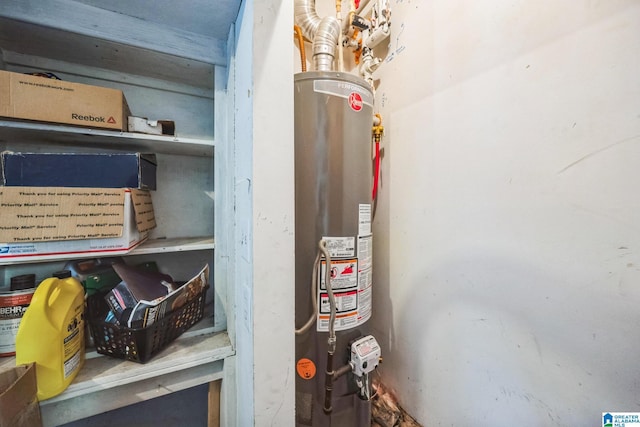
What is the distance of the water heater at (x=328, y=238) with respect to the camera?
892 millimetres

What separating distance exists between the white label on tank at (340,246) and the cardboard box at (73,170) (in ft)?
2.41

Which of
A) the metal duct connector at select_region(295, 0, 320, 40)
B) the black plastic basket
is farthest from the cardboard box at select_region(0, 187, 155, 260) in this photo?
the metal duct connector at select_region(295, 0, 320, 40)

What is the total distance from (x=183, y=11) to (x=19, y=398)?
3.90ft

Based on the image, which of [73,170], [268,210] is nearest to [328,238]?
[268,210]

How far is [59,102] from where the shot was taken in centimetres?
75

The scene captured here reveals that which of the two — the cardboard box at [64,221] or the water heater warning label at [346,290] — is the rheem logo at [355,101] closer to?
the water heater warning label at [346,290]

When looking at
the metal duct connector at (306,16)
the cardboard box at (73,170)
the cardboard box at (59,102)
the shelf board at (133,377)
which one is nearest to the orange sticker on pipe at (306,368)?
the shelf board at (133,377)

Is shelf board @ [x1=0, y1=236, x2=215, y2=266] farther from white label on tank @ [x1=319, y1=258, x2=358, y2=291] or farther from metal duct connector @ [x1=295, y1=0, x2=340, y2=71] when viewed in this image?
metal duct connector @ [x1=295, y1=0, x2=340, y2=71]

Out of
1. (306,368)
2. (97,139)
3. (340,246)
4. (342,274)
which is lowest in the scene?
(306,368)

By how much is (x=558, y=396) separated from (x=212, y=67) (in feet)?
5.35

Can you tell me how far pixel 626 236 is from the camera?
59 cm

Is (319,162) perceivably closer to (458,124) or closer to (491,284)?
(458,124)

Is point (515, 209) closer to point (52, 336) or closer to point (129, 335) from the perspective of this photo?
point (129, 335)

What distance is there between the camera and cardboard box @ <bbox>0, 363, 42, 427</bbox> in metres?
0.55
